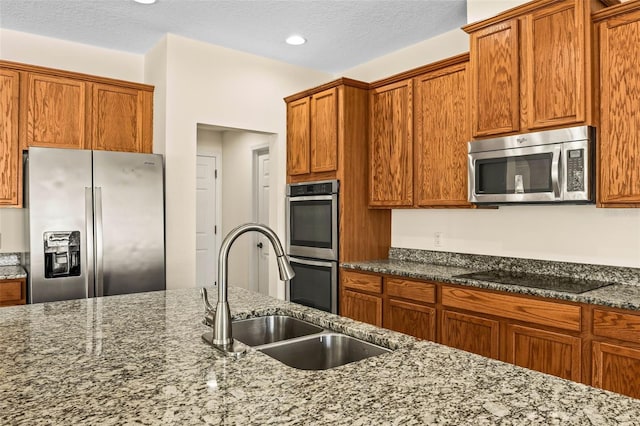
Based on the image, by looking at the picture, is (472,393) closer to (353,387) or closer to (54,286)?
(353,387)

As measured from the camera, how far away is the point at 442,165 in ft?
10.9

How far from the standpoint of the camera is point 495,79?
284 centimetres

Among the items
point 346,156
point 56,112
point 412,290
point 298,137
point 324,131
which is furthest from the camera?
point 298,137

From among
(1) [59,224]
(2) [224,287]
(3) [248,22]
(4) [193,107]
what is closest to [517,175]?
(2) [224,287]

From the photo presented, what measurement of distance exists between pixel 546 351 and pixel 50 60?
451 centimetres

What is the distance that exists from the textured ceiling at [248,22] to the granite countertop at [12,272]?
202cm

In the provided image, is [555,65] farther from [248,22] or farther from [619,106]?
[248,22]

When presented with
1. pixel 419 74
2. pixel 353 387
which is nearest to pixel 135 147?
pixel 419 74

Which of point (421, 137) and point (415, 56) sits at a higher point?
point (415, 56)

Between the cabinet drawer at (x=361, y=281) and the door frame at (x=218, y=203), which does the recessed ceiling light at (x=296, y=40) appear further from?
the door frame at (x=218, y=203)

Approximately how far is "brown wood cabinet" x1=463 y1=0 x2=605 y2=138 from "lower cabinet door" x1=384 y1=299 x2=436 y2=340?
1268 millimetres

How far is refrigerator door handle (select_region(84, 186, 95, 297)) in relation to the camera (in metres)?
3.36

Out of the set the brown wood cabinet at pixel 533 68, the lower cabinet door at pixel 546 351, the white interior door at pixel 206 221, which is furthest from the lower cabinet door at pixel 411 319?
the white interior door at pixel 206 221

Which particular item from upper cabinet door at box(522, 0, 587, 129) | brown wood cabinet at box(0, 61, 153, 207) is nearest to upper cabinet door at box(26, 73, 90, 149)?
brown wood cabinet at box(0, 61, 153, 207)
